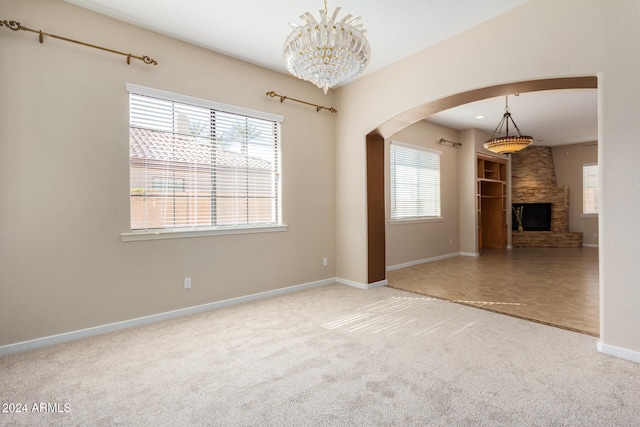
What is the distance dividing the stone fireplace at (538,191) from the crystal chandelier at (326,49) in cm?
893

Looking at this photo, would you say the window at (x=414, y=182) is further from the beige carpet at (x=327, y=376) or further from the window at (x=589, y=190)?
the window at (x=589, y=190)

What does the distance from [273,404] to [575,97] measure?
639 centimetres

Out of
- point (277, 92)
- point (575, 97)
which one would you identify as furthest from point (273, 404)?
point (575, 97)

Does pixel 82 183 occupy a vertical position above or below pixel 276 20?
below

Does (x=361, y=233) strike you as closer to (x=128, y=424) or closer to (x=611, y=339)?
(x=611, y=339)

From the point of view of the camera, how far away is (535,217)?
9453 mm

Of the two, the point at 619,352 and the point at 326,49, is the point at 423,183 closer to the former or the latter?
the point at 619,352

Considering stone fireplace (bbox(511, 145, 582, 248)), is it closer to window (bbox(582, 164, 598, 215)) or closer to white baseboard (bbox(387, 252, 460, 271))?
window (bbox(582, 164, 598, 215))

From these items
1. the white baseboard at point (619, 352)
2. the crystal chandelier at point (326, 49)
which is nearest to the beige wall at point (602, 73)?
the white baseboard at point (619, 352)

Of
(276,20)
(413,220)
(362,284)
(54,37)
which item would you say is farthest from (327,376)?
(413,220)

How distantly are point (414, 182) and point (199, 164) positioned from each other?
175 inches

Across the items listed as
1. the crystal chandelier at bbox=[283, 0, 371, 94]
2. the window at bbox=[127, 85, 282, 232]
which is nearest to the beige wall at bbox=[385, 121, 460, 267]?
the window at bbox=[127, 85, 282, 232]

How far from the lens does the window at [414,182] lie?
6160 mm

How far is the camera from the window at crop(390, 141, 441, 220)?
20.2ft
